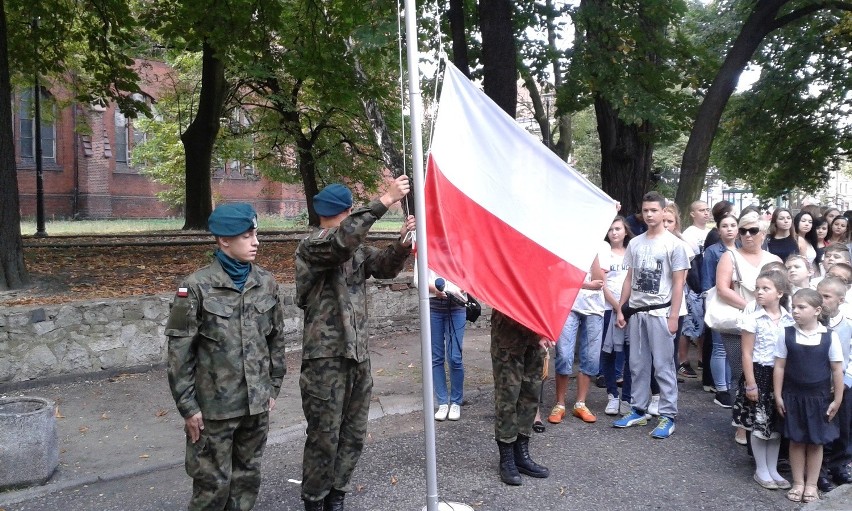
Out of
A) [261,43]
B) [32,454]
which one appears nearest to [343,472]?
[32,454]

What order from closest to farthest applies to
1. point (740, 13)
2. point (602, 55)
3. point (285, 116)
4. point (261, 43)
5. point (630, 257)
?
point (630, 257), point (602, 55), point (261, 43), point (740, 13), point (285, 116)

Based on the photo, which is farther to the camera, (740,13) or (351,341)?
(740,13)

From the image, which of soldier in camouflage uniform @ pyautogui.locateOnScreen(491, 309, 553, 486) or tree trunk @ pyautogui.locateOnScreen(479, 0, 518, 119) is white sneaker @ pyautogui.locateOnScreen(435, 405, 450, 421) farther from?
tree trunk @ pyautogui.locateOnScreen(479, 0, 518, 119)

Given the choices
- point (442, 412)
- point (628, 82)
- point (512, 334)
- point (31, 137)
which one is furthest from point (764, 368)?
point (31, 137)

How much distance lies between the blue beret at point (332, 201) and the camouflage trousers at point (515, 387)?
1.59 metres

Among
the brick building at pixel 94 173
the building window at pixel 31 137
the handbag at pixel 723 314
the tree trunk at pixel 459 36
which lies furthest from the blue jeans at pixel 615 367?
the building window at pixel 31 137

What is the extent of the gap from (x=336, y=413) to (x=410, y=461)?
156cm

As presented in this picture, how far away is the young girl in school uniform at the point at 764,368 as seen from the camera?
17.4ft

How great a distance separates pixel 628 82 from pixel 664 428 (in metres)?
7.94

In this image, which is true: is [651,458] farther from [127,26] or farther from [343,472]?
[127,26]

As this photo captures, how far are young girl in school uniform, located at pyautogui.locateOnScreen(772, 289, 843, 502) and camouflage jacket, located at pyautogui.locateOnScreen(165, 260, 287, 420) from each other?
3.49 m

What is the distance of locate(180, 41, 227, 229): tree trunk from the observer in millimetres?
18516

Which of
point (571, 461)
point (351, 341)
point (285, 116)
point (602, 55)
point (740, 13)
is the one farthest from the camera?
point (285, 116)

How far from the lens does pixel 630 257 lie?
673cm
